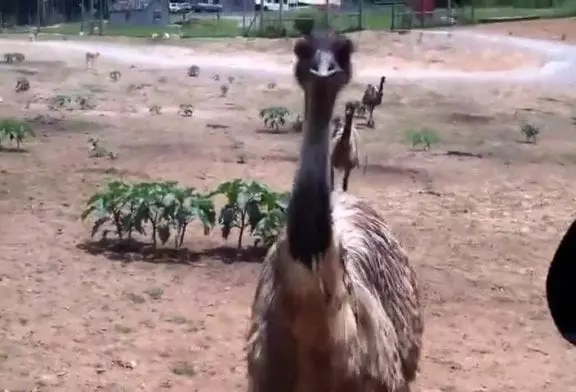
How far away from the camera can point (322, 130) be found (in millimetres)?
3566

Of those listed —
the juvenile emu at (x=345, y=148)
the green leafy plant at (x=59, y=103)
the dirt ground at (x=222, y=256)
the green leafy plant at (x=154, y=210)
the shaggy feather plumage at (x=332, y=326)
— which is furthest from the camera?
the green leafy plant at (x=59, y=103)

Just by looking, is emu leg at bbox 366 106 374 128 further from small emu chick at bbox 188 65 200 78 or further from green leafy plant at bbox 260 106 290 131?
small emu chick at bbox 188 65 200 78

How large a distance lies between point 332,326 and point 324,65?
2.69 ft

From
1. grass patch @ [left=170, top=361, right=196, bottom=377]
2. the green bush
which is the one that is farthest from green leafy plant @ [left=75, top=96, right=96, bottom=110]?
grass patch @ [left=170, top=361, right=196, bottom=377]

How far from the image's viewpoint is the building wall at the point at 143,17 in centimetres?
4553

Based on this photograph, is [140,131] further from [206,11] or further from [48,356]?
[206,11]

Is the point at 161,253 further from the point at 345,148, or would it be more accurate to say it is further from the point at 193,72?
the point at 193,72

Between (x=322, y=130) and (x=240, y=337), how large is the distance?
3.10 meters

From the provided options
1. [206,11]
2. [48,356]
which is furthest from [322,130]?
[206,11]

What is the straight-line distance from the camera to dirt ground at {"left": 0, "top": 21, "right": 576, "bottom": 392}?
6.07 metres

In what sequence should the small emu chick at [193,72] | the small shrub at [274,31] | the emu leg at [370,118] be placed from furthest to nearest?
the small shrub at [274,31] < the small emu chick at [193,72] < the emu leg at [370,118]

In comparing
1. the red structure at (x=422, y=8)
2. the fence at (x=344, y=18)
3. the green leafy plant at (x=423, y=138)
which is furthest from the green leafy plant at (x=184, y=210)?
the red structure at (x=422, y=8)

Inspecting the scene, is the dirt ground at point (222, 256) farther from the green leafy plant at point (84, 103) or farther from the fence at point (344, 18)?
the fence at point (344, 18)

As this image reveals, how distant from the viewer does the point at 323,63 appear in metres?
3.74
